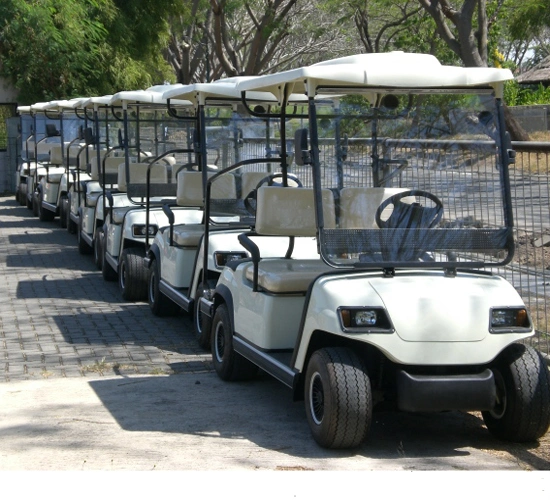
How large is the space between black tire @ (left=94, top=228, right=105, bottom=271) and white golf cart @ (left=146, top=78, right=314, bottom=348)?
2.59 meters

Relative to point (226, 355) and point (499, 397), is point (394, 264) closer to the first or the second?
point (499, 397)

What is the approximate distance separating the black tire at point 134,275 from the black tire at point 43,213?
27.2ft

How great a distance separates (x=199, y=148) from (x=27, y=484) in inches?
205

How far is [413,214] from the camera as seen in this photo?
234 inches

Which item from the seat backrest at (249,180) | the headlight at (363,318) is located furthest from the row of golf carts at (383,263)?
the seat backrest at (249,180)

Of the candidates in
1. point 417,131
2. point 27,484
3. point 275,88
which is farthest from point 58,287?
point 27,484

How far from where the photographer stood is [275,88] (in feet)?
22.1

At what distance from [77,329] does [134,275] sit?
1315 mm

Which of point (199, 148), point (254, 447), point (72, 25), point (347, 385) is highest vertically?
point (72, 25)

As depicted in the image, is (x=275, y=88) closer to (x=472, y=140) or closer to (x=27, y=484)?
(x=472, y=140)

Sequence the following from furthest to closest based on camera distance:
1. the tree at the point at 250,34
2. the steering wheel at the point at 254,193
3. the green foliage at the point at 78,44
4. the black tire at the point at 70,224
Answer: the tree at the point at 250,34 → the green foliage at the point at 78,44 → the black tire at the point at 70,224 → the steering wheel at the point at 254,193

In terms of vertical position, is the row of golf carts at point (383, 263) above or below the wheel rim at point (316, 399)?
above

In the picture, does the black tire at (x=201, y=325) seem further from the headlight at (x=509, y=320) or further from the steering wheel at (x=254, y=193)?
the headlight at (x=509, y=320)

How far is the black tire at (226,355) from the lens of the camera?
680 centimetres
